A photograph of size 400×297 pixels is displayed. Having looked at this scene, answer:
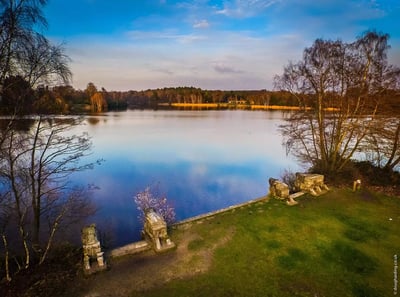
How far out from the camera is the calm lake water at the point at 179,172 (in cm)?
1098

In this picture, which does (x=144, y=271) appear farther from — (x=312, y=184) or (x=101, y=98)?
(x=101, y=98)

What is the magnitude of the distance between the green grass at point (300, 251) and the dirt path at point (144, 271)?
8.0 inches

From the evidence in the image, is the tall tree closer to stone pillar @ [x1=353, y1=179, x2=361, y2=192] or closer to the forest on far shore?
the forest on far shore

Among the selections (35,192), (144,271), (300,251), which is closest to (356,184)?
(300,251)

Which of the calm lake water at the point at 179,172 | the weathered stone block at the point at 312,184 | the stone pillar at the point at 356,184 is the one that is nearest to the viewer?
the weathered stone block at the point at 312,184

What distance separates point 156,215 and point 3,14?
5.63 meters

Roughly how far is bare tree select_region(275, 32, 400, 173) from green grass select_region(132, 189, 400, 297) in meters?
4.33

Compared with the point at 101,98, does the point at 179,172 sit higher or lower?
lower

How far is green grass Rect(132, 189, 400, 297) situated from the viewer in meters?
4.95

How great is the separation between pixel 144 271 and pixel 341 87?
1240 centimetres

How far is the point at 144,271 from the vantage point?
215 inches

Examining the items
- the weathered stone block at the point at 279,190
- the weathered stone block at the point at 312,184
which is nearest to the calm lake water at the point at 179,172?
the weathered stone block at the point at 279,190

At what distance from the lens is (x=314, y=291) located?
484 cm

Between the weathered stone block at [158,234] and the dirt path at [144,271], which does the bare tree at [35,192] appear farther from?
the weathered stone block at [158,234]
